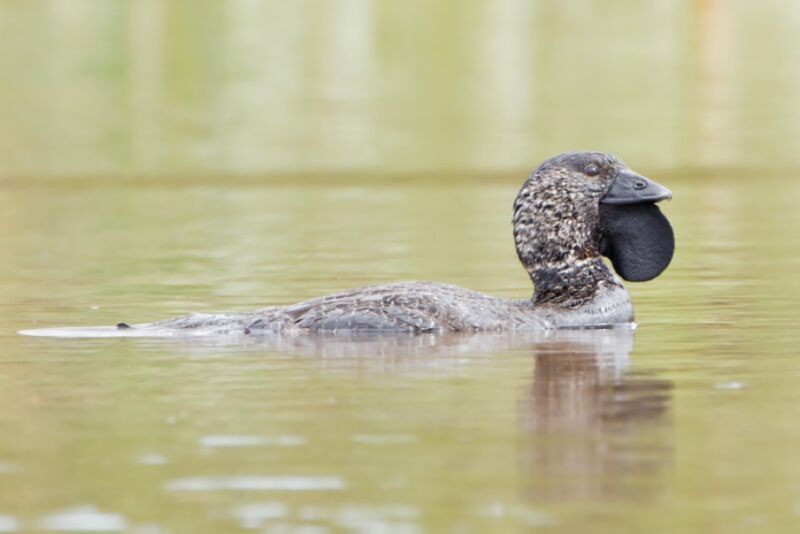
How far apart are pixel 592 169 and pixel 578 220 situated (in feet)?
1.12

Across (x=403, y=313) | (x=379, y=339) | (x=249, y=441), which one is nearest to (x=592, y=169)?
(x=403, y=313)

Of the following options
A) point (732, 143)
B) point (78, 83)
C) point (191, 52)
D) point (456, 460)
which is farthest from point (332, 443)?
point (191, 52)

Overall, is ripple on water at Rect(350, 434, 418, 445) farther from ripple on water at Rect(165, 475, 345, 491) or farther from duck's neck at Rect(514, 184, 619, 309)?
duck's neck at Rect(514, 184, 619, 309)

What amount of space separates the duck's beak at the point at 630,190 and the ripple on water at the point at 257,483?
5553 millimetres

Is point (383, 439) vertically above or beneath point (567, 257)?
beneath

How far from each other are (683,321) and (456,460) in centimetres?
563

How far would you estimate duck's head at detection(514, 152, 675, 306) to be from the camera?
537 inches

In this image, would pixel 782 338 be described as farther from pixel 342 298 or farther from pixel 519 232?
pixel 342 298

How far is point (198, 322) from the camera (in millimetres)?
13359

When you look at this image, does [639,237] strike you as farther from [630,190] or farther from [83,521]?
[83,521]

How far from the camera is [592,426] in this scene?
372 inches

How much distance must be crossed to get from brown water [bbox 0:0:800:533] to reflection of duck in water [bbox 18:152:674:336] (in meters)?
0.34

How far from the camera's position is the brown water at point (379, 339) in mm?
8219

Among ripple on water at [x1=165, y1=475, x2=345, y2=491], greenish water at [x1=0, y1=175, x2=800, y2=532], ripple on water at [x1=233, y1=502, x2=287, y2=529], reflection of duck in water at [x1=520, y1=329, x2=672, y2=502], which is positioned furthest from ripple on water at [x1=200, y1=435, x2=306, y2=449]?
ripple on water at [x1=233, y1=502, x2=287, y2=529]
